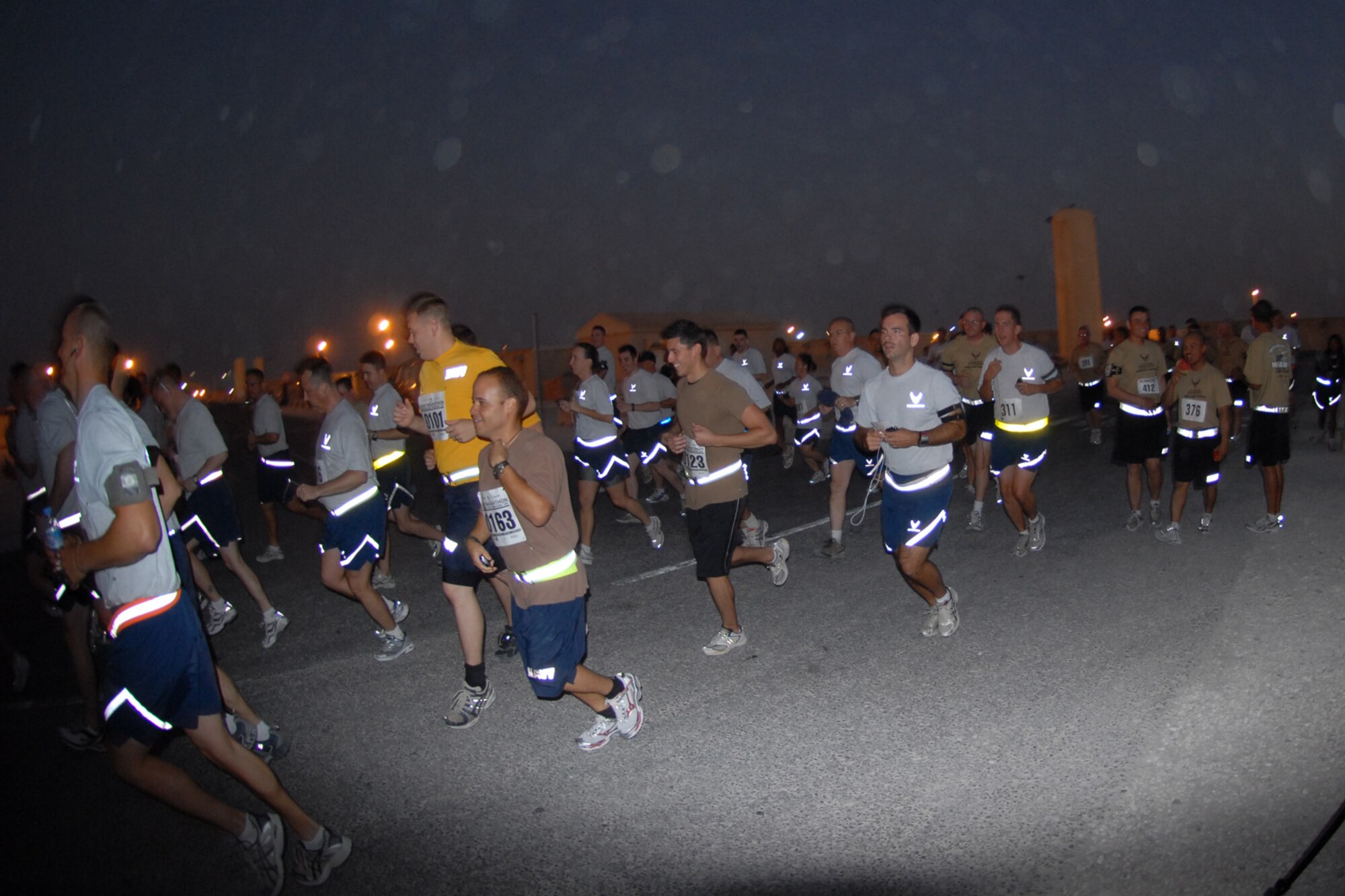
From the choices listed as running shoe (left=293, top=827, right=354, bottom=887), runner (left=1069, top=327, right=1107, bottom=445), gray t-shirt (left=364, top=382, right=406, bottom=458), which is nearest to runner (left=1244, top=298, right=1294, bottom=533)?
runner (left=1069, top=327, right=1107, bottom=445)

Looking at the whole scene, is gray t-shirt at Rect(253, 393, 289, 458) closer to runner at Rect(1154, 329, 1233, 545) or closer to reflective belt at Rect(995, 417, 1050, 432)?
reflective belt at Rect(995, 417, 1050, 432)

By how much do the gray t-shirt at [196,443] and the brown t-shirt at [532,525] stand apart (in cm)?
347

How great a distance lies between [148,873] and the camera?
3445mm

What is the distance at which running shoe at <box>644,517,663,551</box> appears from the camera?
27.4ft

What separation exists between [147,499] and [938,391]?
406 centimetres

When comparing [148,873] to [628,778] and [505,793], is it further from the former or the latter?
[628,778]

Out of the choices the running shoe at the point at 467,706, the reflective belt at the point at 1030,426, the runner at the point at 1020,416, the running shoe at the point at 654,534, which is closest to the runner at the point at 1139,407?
the runner at the point at 1020,416

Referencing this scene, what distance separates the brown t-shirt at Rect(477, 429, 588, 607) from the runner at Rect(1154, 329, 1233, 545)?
576 cm

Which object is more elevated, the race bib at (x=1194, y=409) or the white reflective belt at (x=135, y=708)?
the white reflective belt at (x=135, y=708)

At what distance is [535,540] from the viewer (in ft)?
12.4

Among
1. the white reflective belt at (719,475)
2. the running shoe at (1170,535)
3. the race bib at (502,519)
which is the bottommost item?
the running shoe at (1170,535)

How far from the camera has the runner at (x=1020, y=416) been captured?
7039 mm

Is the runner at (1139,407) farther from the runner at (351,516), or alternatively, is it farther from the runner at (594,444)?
the runner at (351,516)

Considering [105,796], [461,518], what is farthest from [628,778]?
[105,796]
